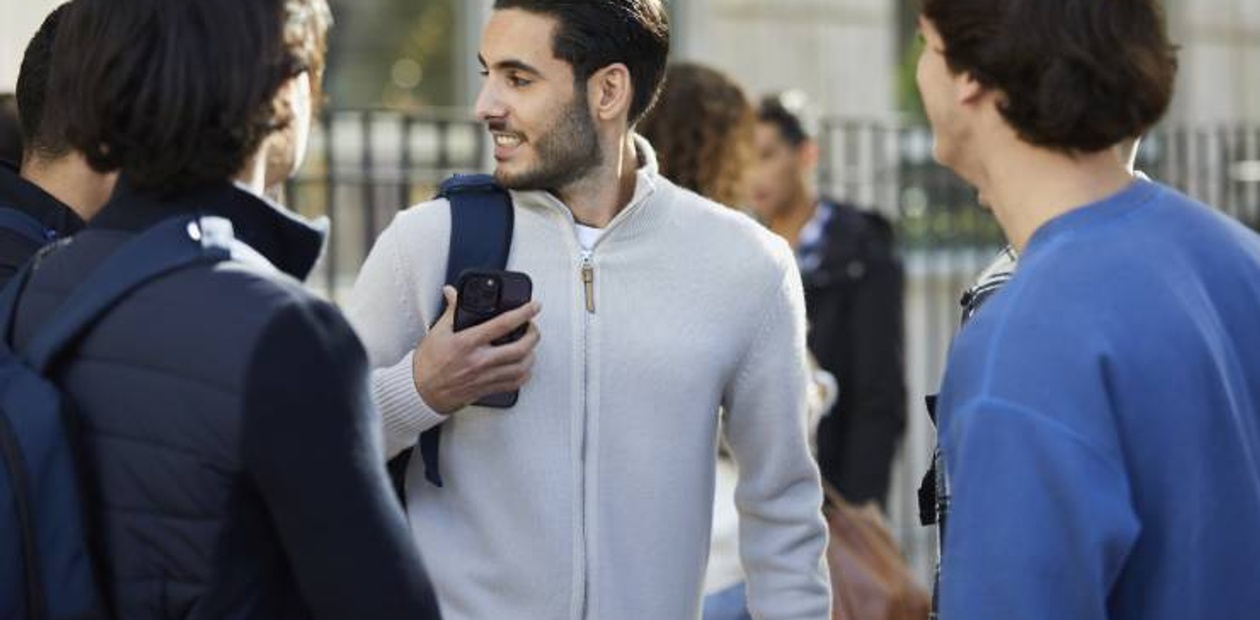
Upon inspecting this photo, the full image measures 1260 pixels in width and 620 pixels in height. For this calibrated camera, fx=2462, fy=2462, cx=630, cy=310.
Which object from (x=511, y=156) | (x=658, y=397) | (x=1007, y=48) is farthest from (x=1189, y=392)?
(x=511, y=156)

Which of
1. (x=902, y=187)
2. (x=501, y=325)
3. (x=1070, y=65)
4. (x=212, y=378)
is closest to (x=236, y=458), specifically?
(x=212, y=378)

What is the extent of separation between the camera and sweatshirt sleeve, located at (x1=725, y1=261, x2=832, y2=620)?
163 inches

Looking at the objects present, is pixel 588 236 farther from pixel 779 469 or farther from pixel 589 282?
pixel 779 469

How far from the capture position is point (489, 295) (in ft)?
12.4

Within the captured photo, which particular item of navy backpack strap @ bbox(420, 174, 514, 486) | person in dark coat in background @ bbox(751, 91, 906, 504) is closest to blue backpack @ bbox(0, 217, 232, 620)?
navy backpack strap @ bbox(420, 174, 514, 486)

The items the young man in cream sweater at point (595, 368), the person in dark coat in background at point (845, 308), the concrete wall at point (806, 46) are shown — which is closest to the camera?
the young man in cream sweater at point (595, 368)

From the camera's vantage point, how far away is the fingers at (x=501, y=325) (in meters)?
3.75

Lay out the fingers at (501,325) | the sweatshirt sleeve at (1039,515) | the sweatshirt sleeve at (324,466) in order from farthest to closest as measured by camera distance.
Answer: the fingers at (501,325) → the sweatshirt sleeve at (1039,515) → the sweatshirt sleeve at (324,466)

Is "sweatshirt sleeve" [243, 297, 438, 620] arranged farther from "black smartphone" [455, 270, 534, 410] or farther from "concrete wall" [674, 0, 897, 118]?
"concrete wall" [674, 0, 897, 118]

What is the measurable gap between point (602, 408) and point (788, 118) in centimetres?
352

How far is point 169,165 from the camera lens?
9.10 feet

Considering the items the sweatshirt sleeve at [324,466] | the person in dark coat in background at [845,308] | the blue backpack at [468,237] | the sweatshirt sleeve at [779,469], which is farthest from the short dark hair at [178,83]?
the person in dark coat in background at [845,308]

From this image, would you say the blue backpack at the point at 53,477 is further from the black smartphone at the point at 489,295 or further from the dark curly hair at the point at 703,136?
the dark curly hair at the point at 703,136

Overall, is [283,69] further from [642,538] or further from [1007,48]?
[642,538]
